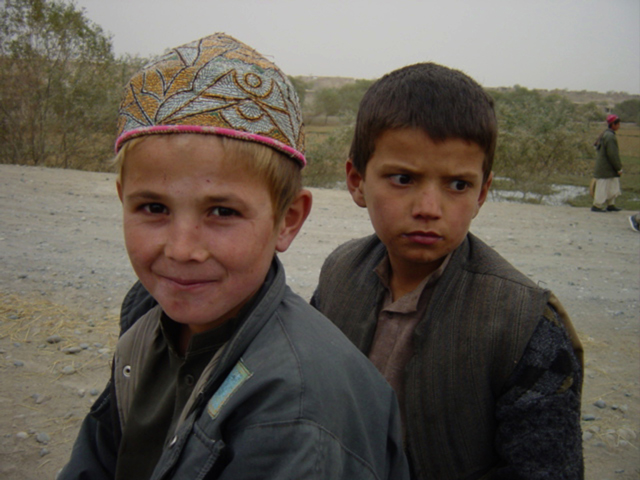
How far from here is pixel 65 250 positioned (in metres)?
6.04

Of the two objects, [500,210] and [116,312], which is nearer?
→ [116,312]

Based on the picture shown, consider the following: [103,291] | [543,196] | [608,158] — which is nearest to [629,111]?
[543,196]

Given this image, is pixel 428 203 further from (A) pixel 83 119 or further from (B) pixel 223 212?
(A) pixel 83 119

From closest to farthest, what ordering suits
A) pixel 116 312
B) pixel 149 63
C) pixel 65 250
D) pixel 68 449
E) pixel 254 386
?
pixel 254 386
pixel 149 63
pixel 68 449
pixel 116 312
pixel 65 250

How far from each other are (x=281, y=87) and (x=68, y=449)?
8.11 ft

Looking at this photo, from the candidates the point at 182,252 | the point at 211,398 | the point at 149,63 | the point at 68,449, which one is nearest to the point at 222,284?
the point at 182,252

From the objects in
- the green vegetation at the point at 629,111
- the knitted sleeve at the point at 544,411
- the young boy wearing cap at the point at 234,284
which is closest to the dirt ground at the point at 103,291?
the knitted sleeve at the point at 544,411

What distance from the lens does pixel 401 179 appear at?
1691 millimetres

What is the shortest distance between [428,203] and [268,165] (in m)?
0.59

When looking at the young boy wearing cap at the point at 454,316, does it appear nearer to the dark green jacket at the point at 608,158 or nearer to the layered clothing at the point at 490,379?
the layered clothing at the point at 490,379

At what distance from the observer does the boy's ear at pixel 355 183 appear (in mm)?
1944

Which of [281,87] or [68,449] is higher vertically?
[281,87]

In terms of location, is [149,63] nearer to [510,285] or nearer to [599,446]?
[510,285]

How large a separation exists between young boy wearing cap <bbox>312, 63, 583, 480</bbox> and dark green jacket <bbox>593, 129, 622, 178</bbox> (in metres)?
10.4
